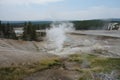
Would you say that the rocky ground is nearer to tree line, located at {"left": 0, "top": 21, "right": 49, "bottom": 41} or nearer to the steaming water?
the steaming water

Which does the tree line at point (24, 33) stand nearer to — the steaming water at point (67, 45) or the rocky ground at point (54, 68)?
the steaming water at point (67, 45)

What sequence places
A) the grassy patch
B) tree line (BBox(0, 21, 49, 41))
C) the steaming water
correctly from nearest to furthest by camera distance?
the grassy patch → the steaming water → tree line (BBox(0, 21, 49, 41))

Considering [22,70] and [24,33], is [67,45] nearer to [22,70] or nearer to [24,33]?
[24,33]

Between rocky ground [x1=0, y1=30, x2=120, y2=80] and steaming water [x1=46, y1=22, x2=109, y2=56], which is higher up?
rocky ground [x1=0, y1=30, x2=120, y2=80]

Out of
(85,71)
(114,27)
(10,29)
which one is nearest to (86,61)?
(85,71)

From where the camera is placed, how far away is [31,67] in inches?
986

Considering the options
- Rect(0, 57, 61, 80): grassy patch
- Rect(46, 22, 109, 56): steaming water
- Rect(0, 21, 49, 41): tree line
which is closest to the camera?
Rect(0, 57, 61, 80): grassy patch

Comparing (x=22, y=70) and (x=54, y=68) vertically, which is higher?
(x=22, y=70)

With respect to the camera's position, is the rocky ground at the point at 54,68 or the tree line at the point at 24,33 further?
the tree line at the point at 24,33

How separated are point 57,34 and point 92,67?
31418 millimetres

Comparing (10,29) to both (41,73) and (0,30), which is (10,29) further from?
(41,73)

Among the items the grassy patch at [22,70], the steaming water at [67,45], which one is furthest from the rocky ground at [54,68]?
the steaming water at [67,45]

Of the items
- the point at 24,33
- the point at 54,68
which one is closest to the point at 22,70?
the point at 54,68

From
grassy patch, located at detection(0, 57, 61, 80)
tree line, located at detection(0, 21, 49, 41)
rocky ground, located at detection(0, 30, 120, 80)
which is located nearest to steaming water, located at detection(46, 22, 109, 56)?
tree line, located at detection(0, 21, 49, 41)
